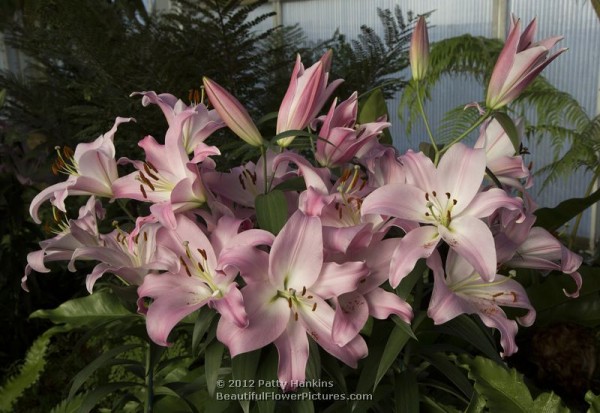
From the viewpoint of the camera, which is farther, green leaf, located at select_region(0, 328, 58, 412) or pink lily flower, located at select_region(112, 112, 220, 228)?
green leaf, located at select_region(0, 328, 58, 412)

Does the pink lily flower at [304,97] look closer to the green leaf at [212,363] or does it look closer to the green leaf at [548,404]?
the green leaf at [212,363]

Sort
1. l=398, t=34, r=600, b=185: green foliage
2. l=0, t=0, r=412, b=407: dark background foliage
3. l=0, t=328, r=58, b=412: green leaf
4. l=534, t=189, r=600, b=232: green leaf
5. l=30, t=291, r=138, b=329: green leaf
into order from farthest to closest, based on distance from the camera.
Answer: l=398, t=34, r=600, b=185: green foliage → l=0, t=328, r=58, b=412: green leaf → l=0, t=0, r=412, b=407: dark background foliage → l=30, t=291, r=138, b=329: green leaf → l=534, t=189, r=600, b=232: green leaf

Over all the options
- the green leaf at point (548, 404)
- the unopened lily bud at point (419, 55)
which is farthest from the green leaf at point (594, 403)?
the unopened lily bud at point (419, 55)

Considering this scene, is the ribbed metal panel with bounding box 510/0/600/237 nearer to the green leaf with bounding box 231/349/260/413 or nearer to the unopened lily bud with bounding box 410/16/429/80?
the unopened lily bud with bounding box 410/16/429/80

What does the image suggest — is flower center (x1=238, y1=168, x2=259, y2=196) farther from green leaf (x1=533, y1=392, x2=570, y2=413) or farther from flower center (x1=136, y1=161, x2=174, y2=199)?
green leaf (x1=533, y1=392, x2=570, y2=413)

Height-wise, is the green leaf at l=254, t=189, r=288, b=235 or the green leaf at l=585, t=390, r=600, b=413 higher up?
the green leaf at l=254, t=189, r=288, b=235

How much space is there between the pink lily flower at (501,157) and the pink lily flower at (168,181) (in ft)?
0.85

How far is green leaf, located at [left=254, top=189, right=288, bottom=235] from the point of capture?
444mm

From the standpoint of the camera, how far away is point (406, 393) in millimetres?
494

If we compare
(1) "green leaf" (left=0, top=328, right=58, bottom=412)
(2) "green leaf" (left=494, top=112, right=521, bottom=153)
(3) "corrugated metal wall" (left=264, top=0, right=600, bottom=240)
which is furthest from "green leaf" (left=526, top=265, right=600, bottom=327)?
(3) "corrugated metal wall" (left=264, top=0, right=600, bottom=240)

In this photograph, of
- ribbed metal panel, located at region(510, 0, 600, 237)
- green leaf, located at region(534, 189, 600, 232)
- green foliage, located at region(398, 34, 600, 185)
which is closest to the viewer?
green leaf, located at region(534, 189, 600, 232)

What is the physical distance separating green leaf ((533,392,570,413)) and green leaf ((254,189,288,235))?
315 millimetres

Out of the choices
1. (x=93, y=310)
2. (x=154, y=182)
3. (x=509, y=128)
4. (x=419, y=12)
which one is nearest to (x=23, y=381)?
(x=93, y=310)

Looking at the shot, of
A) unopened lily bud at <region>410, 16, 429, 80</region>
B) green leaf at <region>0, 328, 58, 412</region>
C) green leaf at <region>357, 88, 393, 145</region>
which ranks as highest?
unopened lily bud at <region>410, 16, 429, 80</region>
